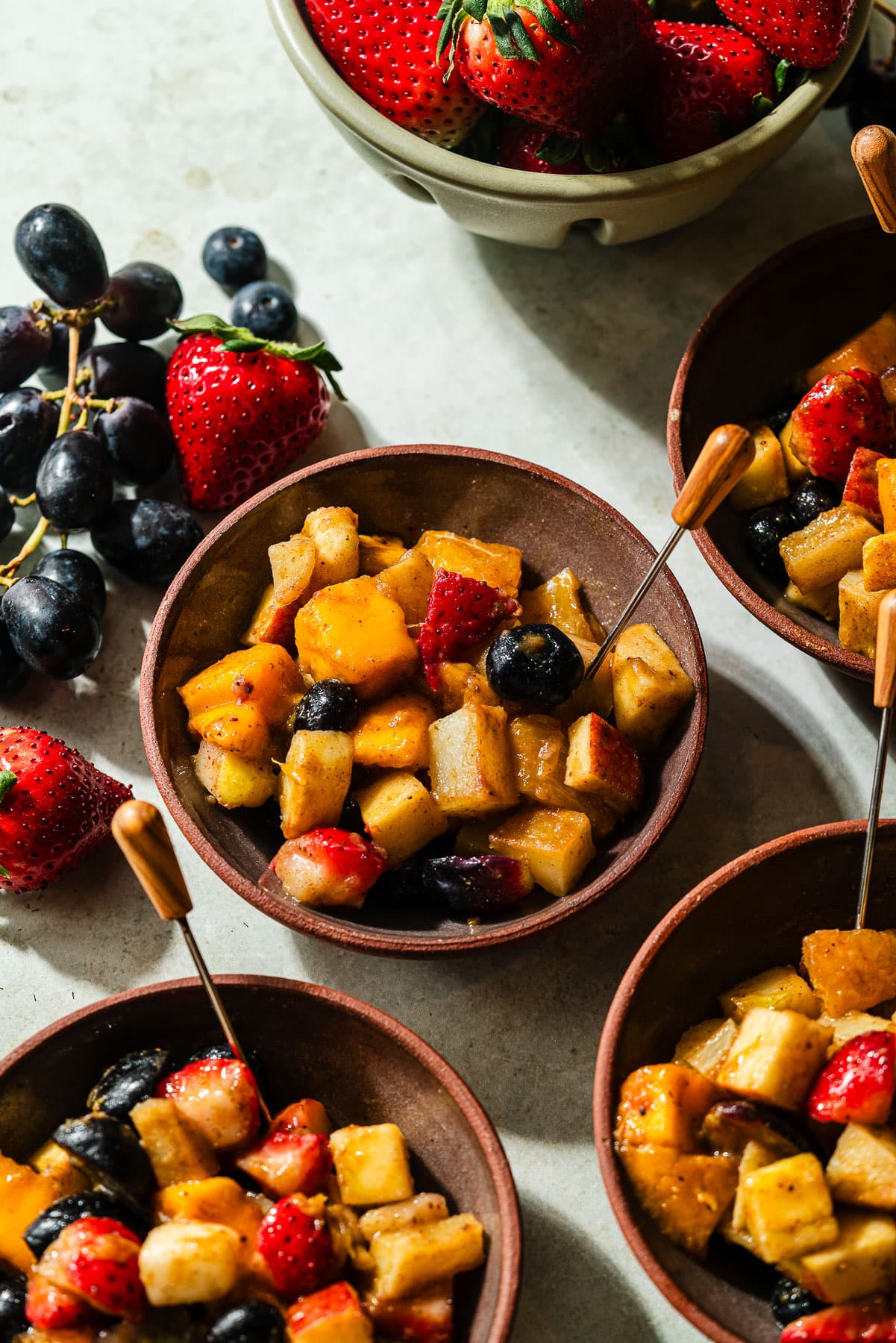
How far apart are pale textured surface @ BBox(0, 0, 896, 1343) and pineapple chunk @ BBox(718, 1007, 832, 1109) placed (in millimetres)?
356

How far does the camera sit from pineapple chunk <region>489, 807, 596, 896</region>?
1.58m

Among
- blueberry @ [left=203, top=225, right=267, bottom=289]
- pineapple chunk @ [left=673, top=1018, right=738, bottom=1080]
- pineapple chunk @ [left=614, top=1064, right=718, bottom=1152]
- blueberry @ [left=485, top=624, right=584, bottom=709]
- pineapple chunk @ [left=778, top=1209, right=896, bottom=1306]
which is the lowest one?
pineapple chunk @ [left=778, top=1209, right=896, bottom=1306]

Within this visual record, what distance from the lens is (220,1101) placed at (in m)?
1.44

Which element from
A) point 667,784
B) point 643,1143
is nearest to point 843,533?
point 667,784

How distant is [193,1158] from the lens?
56.6 inches

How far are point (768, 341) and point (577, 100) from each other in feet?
1.54

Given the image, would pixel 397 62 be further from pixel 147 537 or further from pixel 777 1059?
pixel 777 1059

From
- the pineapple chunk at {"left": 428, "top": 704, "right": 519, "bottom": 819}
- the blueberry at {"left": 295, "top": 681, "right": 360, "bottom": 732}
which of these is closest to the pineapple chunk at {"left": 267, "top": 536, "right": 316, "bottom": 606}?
the blueberry at {"left": 295, "top": 681, "right": 360, "bottom": 732}

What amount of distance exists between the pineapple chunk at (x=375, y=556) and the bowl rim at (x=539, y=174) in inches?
19.0

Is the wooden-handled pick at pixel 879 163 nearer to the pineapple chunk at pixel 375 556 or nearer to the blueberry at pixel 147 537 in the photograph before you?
the pineapple chunk at pixel 375 556

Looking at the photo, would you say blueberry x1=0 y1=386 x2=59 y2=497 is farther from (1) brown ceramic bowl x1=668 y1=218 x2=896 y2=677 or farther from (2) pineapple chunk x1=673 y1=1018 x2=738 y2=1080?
(2) pineapple chunk x1=673 y1=1018 x2=738 y2=1080

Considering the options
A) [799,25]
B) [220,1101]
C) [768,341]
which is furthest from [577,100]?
[220,1101]

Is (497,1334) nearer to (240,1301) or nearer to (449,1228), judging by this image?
(449,1228)

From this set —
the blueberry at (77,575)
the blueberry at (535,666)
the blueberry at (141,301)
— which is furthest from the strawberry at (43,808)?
the blueberry at (141,301)
